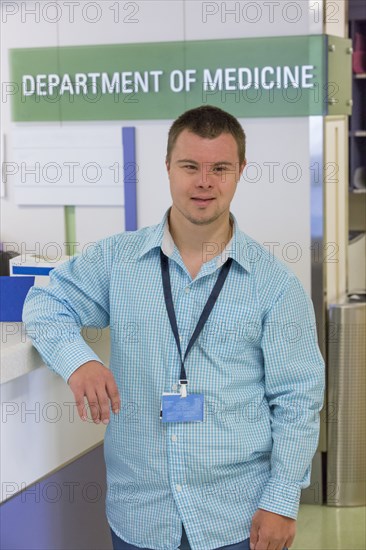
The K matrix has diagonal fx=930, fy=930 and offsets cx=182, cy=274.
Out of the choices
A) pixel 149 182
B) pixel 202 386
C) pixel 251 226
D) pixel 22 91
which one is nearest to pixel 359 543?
pixel 251 226

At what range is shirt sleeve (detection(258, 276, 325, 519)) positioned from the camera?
213cm

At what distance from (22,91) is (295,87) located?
137 centimetres

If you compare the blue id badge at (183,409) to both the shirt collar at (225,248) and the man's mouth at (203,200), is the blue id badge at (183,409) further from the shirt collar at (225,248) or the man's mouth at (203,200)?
the man's mouth at (203,200)

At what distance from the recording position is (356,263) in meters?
6.75

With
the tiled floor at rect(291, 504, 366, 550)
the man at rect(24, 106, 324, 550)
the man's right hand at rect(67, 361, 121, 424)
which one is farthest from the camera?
the tiled floor at rect(291, 504, 366, 550)

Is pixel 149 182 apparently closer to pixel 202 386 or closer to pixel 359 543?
pixel 359 543

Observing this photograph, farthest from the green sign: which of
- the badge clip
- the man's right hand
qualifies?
the man's right hand

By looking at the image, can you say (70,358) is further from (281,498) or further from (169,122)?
(169,122)

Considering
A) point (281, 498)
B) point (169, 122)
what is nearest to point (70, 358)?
point (281, 498)

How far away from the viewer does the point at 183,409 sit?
2.13 metres

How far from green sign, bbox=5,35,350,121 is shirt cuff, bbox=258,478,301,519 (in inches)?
96.2

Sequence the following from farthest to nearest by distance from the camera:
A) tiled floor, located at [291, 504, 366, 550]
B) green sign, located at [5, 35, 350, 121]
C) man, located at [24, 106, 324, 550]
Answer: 1. green sign, located at [5, 35, 350, 121]
2. tiled floor, located at [291, 504, 366, 550]
3. man, located at [24, 106, 324, 550]

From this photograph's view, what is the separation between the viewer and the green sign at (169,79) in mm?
4219

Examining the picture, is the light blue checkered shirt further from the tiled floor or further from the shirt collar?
the tiled floor
